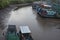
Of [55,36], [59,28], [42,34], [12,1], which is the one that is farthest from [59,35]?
[12,1]

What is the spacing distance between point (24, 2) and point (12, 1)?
278cm

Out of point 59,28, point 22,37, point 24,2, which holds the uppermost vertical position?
point 22,37

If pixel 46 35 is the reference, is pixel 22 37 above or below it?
above

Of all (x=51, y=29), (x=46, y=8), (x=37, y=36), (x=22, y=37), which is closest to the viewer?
(x=22, y=37)

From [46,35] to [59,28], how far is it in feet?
9.52

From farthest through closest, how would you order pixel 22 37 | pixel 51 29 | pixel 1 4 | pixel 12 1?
pixel 12 1, pixel 1 4, pixel 51 29, pixel 22 37

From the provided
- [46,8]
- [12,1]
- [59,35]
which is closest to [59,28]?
[59,35]

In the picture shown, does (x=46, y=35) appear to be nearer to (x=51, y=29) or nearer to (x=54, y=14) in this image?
(x=51, y=29)

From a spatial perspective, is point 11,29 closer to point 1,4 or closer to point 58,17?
point 58,17

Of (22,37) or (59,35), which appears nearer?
(22,37)

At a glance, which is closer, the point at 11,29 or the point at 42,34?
the point at 11,29

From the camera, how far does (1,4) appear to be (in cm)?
2655

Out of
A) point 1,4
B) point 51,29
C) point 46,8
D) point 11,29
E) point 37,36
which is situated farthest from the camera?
point 1,4

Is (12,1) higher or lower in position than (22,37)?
lower
